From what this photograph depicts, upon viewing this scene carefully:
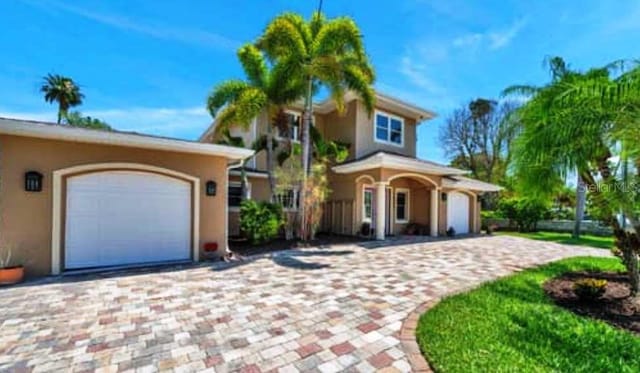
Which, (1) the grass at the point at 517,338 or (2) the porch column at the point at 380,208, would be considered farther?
(2) the porch column at the point at 380,208

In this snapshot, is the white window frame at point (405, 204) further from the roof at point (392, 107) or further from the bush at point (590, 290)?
the bush at point (590, 290)

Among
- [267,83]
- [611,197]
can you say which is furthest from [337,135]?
[611,197]

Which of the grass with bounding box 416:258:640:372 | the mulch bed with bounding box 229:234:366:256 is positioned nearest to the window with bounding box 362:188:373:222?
the mulch bed with bounding box 229:234:366:256

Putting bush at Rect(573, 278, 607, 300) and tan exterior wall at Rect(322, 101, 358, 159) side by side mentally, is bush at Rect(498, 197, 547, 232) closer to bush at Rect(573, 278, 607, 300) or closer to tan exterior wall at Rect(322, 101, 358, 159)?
tan exterior wall at Rect(322, 101, 358, 159)

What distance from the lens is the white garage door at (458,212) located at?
59.1 ft

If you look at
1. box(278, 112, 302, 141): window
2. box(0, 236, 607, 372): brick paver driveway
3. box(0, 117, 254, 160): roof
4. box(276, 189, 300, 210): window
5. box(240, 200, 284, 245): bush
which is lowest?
box(0, 236, 607, 372): brick paver driveway

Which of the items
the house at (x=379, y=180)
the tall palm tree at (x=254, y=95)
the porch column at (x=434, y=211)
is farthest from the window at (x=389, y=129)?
the tall palm tree at (x=254, y=95)

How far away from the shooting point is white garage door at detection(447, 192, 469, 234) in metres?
18.0

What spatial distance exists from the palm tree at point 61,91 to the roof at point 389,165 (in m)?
32.9

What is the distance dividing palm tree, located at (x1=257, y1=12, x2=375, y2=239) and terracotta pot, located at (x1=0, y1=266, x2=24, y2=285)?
8.73 m

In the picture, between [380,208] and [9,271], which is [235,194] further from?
[9,271]

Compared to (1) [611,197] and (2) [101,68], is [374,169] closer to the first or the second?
(1) [611,197]

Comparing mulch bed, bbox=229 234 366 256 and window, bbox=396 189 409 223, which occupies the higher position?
window, bbox=396 189 409 223

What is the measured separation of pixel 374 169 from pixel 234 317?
10668 mm
